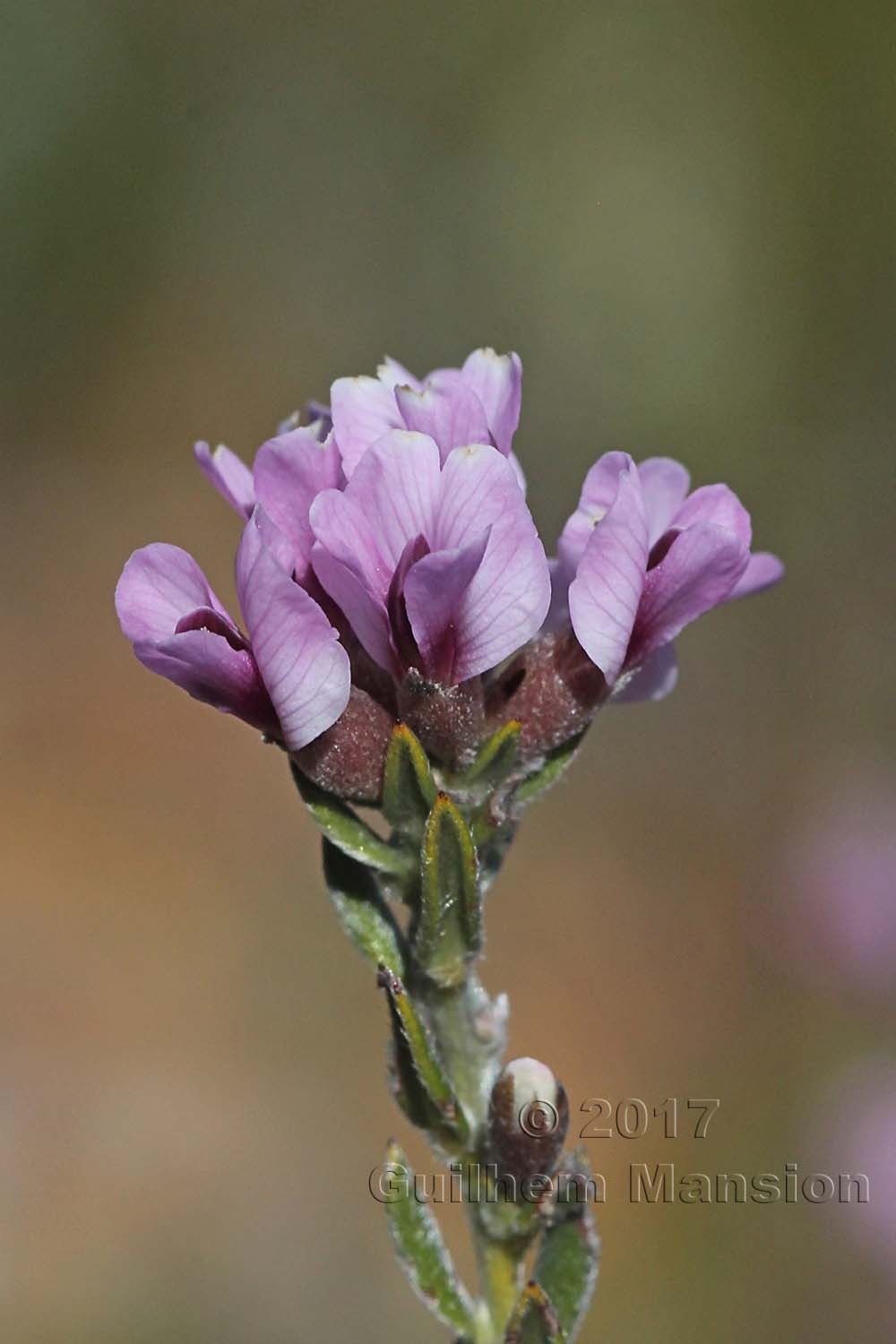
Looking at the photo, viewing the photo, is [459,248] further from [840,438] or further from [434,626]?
[434,626]

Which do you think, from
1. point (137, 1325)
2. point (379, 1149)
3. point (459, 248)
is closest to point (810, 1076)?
point (379, 1149)

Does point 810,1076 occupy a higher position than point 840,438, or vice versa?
point 840,438

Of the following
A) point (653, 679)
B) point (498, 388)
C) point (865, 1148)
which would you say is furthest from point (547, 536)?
point (498, 388)

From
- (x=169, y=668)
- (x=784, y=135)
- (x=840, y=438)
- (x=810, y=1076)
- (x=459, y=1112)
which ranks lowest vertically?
(x=810, y=1076)

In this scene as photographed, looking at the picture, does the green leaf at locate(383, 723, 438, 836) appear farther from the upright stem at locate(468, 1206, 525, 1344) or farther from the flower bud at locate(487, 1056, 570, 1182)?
the upright stem at locate(468, 1206, 525, 1344)

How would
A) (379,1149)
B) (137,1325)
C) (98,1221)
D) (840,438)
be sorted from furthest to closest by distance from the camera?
(840,438)
(379,1149)
(98,1221)
(137,1325)

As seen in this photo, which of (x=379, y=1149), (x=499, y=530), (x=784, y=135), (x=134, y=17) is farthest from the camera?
(x=134, y=17)

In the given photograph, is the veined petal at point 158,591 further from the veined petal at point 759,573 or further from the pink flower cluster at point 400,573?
the veined petal at point 759,573
